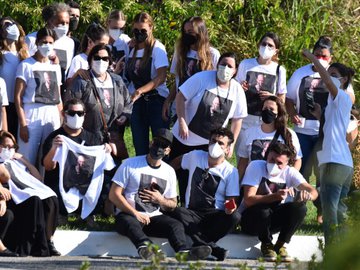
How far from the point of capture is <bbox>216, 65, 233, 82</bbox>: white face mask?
30.5 feet

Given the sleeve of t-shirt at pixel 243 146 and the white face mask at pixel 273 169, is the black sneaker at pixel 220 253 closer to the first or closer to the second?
the white face mask at pixel 273 169

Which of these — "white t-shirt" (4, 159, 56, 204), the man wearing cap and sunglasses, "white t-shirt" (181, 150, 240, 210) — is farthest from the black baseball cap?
"white t-shirt" (4, 159, 56, 204)

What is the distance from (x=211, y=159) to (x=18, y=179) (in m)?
1.80

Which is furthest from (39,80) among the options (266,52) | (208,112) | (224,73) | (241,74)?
(266,52)

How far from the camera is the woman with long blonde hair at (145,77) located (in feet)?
32.7

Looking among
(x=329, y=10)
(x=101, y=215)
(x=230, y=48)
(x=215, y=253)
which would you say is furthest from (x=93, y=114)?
(x=329, y=10)

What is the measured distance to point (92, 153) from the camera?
29.9 ft

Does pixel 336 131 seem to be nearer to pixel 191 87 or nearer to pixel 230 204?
pixel 230 204

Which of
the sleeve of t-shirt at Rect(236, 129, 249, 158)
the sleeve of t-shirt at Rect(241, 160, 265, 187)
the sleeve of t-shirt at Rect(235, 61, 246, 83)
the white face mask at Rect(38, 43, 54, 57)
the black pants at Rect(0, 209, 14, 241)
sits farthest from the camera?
the sleeve of t-shirt at Rect(235, 61, 246, 83)

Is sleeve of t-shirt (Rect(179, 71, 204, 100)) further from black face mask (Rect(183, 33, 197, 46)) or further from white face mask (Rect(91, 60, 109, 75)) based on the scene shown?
white face mask (Rect(91, 60, 109, 75))

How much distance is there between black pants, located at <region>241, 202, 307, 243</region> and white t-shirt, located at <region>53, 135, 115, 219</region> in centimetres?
146

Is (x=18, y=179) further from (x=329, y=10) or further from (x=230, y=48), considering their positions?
(x=329, y=10)

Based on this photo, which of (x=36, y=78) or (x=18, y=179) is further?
(x=36, y=78)

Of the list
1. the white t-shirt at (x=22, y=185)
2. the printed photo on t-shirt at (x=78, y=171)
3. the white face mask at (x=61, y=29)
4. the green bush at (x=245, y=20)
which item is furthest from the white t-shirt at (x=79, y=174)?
the green bush at (x=245, y=20)
